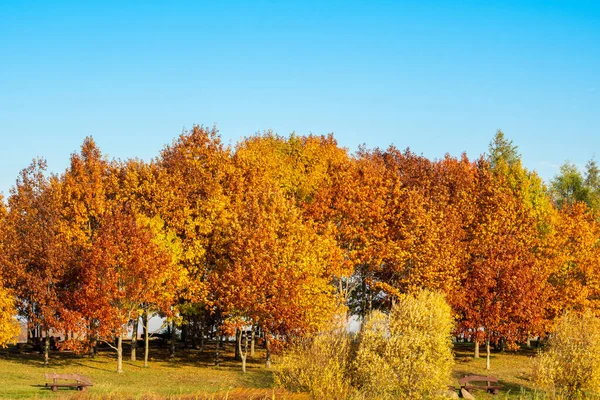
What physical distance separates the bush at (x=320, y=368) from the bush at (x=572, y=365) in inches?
446

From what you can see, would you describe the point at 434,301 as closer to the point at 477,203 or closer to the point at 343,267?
the point at 343,267

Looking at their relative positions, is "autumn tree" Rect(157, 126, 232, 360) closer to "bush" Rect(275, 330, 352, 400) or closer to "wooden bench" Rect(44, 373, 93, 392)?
"wooden bench" Rect(44, 373, 93, 392)

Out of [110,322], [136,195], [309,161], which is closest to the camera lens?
[110,322]

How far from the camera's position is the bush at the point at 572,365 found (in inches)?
1382

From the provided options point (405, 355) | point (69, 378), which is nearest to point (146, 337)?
point (69, 378)

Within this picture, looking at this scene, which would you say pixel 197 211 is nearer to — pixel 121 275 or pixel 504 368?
pixel 121 275

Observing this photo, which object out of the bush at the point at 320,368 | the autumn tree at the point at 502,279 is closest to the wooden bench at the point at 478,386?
the bush at the point at 320,368

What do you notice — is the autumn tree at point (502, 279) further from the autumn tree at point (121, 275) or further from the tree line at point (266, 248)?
the autumn tree at point (121, 275)

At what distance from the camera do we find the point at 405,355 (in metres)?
32.1

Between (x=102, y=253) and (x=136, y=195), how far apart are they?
430 inches

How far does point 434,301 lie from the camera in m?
34.8

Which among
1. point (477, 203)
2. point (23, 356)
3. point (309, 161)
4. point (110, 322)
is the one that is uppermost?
point (309, 161)

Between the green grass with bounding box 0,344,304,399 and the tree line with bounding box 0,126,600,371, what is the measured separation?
2.14 meters

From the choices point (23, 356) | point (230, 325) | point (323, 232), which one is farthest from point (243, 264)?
point (23, 356)
